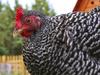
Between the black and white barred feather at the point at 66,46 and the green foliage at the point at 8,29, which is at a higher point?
the black and white barred feather at the point at 66,46

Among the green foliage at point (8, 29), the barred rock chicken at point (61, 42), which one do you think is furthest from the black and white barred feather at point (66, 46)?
the green foliage at point (8, 29)

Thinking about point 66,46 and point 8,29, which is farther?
point 8,29

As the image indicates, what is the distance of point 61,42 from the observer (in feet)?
13.3

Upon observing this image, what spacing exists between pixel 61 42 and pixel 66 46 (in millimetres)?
66

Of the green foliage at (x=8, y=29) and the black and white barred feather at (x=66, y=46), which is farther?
the green foliage at (x=8, y=29)

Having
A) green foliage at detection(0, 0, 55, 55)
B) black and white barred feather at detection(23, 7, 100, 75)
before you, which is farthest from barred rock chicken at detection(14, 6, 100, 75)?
green foliage at detection(0, 0, 55, 55)

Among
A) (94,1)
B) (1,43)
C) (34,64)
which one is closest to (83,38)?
(34,64)

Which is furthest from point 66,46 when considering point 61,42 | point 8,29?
point 8,29

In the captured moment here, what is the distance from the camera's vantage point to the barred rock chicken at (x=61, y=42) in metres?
3.98

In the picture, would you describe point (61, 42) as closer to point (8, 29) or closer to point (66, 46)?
point (66, 46)

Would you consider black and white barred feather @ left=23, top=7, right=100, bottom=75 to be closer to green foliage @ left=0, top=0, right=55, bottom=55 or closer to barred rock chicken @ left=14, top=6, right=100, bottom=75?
barred rock chicken @ left=14, top=6, right=100, bottom=75

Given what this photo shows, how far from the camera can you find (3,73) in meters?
13.7

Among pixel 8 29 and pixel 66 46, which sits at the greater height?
pixel 66 46

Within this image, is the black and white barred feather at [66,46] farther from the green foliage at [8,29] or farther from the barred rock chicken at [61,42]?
the green foliage at [8,29]
